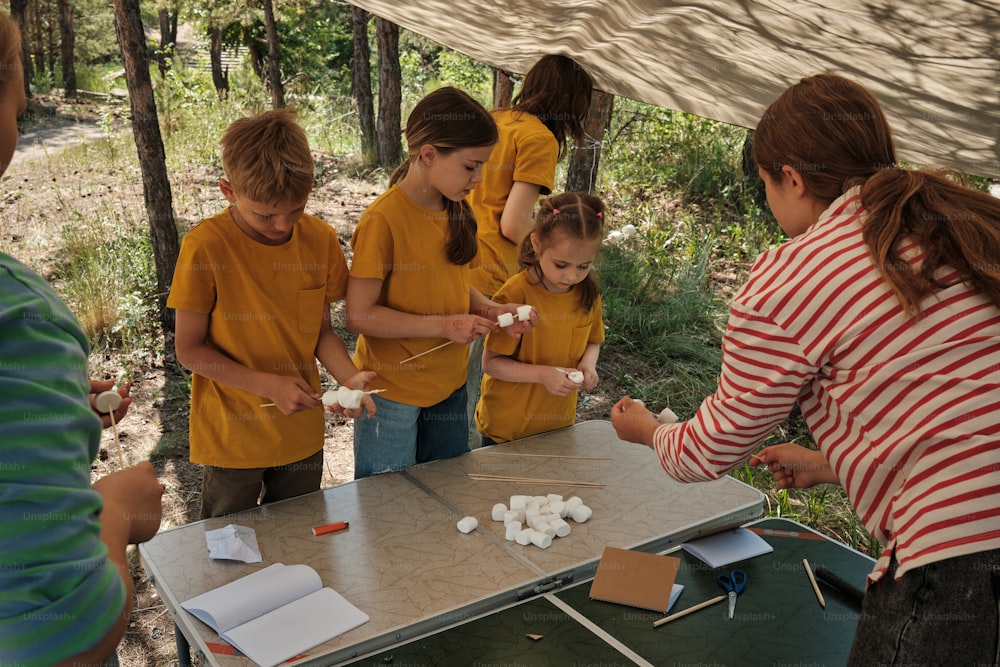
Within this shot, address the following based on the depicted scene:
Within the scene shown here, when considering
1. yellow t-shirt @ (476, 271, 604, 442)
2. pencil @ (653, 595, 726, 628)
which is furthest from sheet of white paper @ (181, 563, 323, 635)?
yellow t-shirt @ (476, 271, 604, 442)

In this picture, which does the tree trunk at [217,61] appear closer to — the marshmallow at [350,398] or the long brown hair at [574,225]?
the long brown hair at [574,225]

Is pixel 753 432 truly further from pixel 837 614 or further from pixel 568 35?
pixel 568 35

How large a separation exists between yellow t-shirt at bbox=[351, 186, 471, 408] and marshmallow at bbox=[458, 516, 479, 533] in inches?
25.5

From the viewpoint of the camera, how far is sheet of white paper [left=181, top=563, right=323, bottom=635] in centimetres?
177

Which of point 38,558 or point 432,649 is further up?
point 38,558

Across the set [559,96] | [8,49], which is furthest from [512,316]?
[8,49]

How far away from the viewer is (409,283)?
2670mm

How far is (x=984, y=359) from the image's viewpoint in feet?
4.44

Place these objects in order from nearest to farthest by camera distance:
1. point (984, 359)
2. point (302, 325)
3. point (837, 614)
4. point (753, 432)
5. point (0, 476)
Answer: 1. point (0, 476)
2. point (984, 359)
3. point (753, 432)
4. point (837, 614)
5. point (302, 325)

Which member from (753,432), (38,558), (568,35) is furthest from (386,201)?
(38,558)

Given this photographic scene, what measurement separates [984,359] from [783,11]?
4.48ft

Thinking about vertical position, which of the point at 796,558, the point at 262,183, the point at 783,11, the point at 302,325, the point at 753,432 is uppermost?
the point at 783,11

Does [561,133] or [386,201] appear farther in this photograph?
[561,133]

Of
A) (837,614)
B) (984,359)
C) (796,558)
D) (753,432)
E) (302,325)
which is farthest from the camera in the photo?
(302,325)
